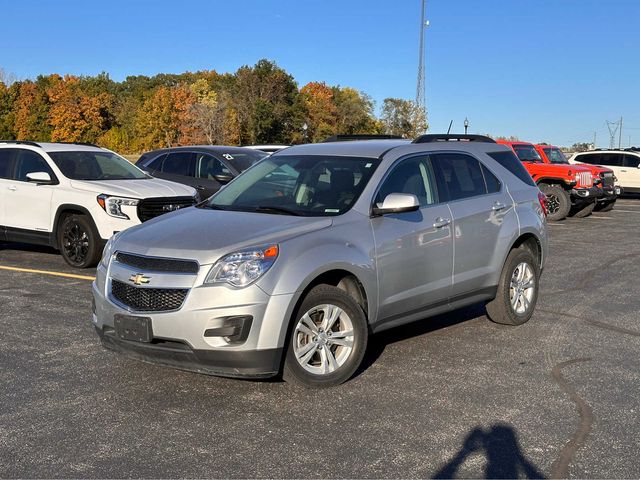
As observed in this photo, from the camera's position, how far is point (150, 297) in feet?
15.2

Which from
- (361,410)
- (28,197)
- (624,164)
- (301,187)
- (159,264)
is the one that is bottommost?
(361,410)

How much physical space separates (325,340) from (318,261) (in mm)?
557

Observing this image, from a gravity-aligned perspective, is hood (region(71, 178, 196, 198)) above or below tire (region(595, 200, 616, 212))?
above

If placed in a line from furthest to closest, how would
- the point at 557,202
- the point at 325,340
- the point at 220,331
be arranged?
the point at 557,202, the point at 325,340, the point at 220,331

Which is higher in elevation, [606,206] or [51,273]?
[606,206]

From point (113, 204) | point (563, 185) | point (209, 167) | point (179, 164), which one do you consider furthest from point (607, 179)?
point (113, 204)

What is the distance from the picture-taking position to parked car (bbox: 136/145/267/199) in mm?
12977

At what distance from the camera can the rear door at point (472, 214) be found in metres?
6.05

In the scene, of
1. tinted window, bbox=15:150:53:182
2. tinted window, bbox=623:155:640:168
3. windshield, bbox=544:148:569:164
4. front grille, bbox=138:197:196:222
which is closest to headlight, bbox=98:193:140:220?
front grille, bbox=138:197:196:222

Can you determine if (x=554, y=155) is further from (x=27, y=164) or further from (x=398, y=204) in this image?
(x=398, y=204)

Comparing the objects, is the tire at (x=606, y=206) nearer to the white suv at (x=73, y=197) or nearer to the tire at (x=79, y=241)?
the white suv at (x=73, y=197)

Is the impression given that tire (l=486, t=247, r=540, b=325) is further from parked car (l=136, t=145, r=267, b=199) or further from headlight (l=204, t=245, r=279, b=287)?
parked car (l=136, t=145, r=267, b=199)

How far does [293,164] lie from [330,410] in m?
2.37

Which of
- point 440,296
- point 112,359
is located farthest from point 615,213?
point 112,359
